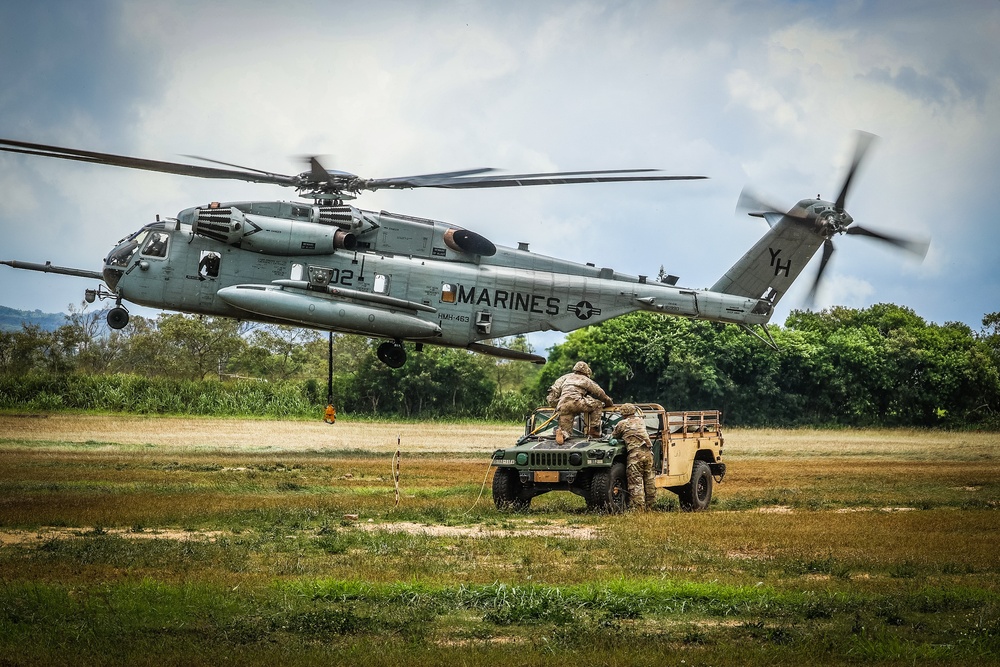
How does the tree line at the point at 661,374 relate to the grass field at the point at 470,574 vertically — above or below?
above

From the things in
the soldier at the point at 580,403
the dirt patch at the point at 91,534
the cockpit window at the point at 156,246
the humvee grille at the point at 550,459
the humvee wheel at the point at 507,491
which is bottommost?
the dirt patch at the point at 91,534

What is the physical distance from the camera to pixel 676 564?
1163 cm

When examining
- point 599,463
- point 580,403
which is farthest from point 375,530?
point 580,403

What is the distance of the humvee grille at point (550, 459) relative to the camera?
15.7 metres

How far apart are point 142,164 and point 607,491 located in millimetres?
11495

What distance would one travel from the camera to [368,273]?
24672 mm

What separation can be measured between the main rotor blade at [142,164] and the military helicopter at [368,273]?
0.25 feet

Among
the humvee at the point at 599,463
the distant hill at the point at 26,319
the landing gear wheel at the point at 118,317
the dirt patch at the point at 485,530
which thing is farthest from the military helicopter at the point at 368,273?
the distant hill at the point at 26,319

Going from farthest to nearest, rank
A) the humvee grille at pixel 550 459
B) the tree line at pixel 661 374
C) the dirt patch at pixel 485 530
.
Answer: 1. the tree line at pixel 661 374
2. the humvee grille at pixel 550 459
3. the dirt patch at pixel 485 530

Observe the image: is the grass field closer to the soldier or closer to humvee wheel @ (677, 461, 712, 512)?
humvee wheel @ (677, 461, 712, 512)

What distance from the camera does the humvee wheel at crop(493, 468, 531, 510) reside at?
16234 mm

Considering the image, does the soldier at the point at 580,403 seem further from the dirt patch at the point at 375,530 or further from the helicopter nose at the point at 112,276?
the helicopter nose at the point at 112,276

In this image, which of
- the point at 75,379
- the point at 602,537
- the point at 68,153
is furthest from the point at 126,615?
the point at 75,379

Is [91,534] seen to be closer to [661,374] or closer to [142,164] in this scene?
[142,164]
